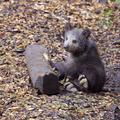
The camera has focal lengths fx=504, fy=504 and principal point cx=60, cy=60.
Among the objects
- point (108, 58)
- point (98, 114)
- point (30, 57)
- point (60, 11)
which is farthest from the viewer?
point (60, 11)

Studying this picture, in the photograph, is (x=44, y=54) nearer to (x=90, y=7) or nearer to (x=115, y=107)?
(x=115, y=107)

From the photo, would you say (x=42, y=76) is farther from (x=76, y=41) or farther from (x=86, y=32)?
(x=86, y=32)

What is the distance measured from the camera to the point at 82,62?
6656 millimetres

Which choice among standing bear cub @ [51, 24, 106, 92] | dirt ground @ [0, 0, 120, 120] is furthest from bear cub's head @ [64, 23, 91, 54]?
dirt ground @ [0, 0, 120, 120]

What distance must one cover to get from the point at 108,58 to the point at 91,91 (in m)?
1.79

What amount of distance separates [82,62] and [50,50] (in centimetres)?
175

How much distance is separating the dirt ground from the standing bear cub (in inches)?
6.9

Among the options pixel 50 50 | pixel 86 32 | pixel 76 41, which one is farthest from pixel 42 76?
pixel 50 50

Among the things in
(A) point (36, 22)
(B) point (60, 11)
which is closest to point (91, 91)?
(A) point (36, 22)

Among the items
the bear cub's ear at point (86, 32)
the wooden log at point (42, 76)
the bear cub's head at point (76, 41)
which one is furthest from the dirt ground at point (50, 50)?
the bear cub's ear at point (86, 32)

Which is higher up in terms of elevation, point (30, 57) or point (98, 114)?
point (30, 57)

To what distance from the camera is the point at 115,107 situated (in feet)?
19.6

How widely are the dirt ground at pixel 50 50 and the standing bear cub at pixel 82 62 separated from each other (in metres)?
0.17

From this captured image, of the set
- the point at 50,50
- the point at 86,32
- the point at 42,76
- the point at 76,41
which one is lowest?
the point at 42,76
